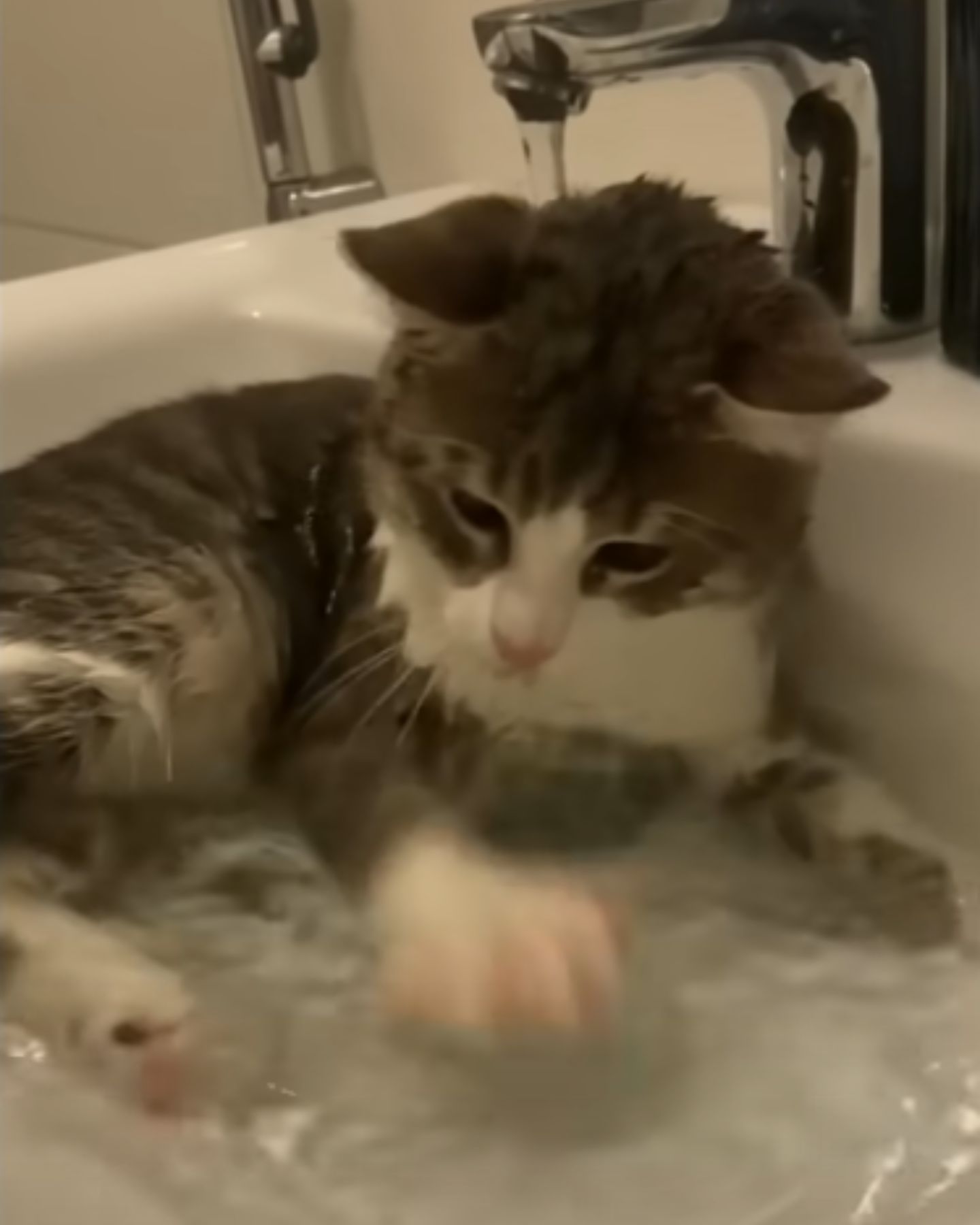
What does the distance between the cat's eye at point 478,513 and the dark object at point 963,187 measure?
0.80 ft

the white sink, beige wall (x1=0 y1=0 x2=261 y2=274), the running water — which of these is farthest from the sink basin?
beige wall (x1=0 y1=0 x2=261 y2=274)

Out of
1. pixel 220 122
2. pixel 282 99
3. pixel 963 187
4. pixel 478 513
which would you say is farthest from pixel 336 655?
pixel 220 122

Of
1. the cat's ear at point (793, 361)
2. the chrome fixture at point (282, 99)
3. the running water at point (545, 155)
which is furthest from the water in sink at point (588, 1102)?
the chrome fixture at point (282, 99)

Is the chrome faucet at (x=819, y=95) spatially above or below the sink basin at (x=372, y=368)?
above

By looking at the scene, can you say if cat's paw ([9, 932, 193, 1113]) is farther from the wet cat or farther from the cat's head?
the cat's head

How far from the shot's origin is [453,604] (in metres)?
0.77

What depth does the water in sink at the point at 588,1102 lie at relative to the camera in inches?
24.5

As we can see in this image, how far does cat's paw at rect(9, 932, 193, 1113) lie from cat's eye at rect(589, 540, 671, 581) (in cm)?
24

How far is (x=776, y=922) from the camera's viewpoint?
77 cm

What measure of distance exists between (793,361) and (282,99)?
2.22ft

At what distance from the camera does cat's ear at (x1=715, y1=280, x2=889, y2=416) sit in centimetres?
67

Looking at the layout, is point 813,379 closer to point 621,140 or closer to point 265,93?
point 621,140

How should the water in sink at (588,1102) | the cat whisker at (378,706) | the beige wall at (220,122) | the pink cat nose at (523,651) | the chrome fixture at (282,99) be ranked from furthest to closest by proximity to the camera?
the chrome fixture at (282,99) → the beige wall at (220,122) → the cat whisker at (378,706) → the pink cat nose at (523,651) → the water in sink at (588,1102)

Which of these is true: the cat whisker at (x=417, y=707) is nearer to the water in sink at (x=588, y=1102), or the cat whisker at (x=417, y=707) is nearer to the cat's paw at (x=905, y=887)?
the water in sink at (x=588, y=1102)
